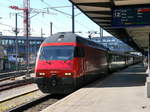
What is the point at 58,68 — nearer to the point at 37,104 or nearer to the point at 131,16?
the point at 37,104

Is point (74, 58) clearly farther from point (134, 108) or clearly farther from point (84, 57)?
point (134, 108)

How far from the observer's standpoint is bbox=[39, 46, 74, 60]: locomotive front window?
16531mm

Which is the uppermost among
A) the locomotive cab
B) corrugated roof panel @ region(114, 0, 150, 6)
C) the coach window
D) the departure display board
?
corrugated roof panel @ region(114, 0, 150, 6)

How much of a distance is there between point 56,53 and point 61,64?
80 cm

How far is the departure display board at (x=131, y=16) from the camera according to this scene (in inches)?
566

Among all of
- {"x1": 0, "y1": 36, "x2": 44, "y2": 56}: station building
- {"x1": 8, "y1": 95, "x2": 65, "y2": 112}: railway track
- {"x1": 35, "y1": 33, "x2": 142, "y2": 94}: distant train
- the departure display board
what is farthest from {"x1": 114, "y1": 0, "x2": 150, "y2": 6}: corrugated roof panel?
{"x1": 0, "y1": 36, "x2": 44, "y2": 56}: station building

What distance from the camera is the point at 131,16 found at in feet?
47.4

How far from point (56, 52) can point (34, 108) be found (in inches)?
160

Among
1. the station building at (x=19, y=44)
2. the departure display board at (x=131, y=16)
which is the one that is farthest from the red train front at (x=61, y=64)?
the station building at (x=19, y=44)

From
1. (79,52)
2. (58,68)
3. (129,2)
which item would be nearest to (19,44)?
(79,52)

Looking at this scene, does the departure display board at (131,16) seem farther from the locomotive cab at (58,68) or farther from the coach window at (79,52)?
the locomotive cab at (58,68)

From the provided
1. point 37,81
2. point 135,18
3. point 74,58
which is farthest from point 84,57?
point 135,18

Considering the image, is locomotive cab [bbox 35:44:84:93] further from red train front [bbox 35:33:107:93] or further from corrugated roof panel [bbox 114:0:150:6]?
corrugated roof panel [bbox 114:0:150:6]

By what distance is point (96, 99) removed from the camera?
503 inches
